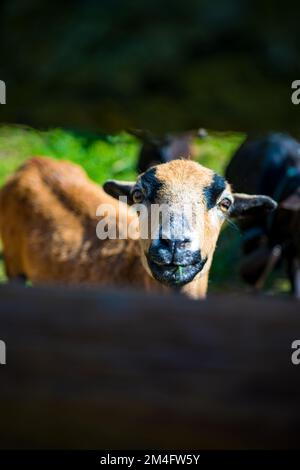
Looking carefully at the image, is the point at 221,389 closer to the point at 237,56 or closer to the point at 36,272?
the point at 237,56

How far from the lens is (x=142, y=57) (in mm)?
958

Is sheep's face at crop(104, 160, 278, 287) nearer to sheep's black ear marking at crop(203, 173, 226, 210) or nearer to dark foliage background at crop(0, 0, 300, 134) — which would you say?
sheep's black ear marking at crop(203, 173, 226, 210)

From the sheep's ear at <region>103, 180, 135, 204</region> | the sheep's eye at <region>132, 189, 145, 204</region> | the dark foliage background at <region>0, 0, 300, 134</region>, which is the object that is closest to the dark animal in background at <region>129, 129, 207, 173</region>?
the sheep's ear at <region>103, 180, 135, 204</region>

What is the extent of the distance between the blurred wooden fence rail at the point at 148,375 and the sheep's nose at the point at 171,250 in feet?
6.45

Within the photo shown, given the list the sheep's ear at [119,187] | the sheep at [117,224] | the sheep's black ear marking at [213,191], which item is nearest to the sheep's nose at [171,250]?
the sheep at [117,224]

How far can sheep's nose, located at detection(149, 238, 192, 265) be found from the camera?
3377 millimetres

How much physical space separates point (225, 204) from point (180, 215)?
44 centimetres

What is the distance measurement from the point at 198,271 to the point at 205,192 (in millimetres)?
445

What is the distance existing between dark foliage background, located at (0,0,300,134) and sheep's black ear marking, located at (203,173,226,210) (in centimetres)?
268

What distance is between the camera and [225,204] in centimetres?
389

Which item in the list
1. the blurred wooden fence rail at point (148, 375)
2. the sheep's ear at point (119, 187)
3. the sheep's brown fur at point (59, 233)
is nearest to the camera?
the blurred wooden fence rail at point (148, 375)

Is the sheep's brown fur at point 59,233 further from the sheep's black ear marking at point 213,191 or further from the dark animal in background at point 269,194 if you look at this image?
the dark animal in background at point 269,194

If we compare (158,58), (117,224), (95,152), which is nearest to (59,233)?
(117,224)

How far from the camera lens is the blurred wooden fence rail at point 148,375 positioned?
1041mm
